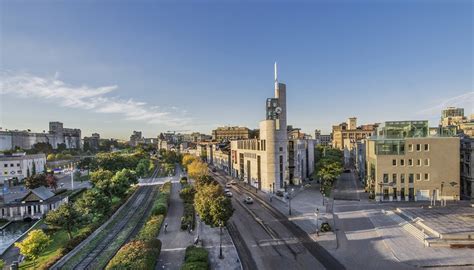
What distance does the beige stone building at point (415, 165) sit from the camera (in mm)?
46625

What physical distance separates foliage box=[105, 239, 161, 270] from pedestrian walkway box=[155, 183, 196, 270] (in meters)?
2.14

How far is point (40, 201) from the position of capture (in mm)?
48969

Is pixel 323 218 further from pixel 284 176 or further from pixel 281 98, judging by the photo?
pixel 281 98

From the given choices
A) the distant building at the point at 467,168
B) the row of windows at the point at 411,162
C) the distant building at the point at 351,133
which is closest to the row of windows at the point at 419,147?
the row of windows at the point at 411,162

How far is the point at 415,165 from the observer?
4728 cm

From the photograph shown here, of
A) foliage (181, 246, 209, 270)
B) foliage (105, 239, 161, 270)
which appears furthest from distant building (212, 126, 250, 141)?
foliage (105, 239, 161, 270)

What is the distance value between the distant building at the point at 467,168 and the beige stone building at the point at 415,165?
255cm

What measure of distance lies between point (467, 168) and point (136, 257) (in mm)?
55408

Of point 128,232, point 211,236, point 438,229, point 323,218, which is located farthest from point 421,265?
point 128,232

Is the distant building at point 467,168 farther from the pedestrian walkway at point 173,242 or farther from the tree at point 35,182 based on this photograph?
the tree at point 35,182

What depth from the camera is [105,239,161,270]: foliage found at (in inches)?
779

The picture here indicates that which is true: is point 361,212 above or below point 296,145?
below

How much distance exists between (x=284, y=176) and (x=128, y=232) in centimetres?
3570

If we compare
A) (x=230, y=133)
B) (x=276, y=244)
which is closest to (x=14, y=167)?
(x=276, y=244)
